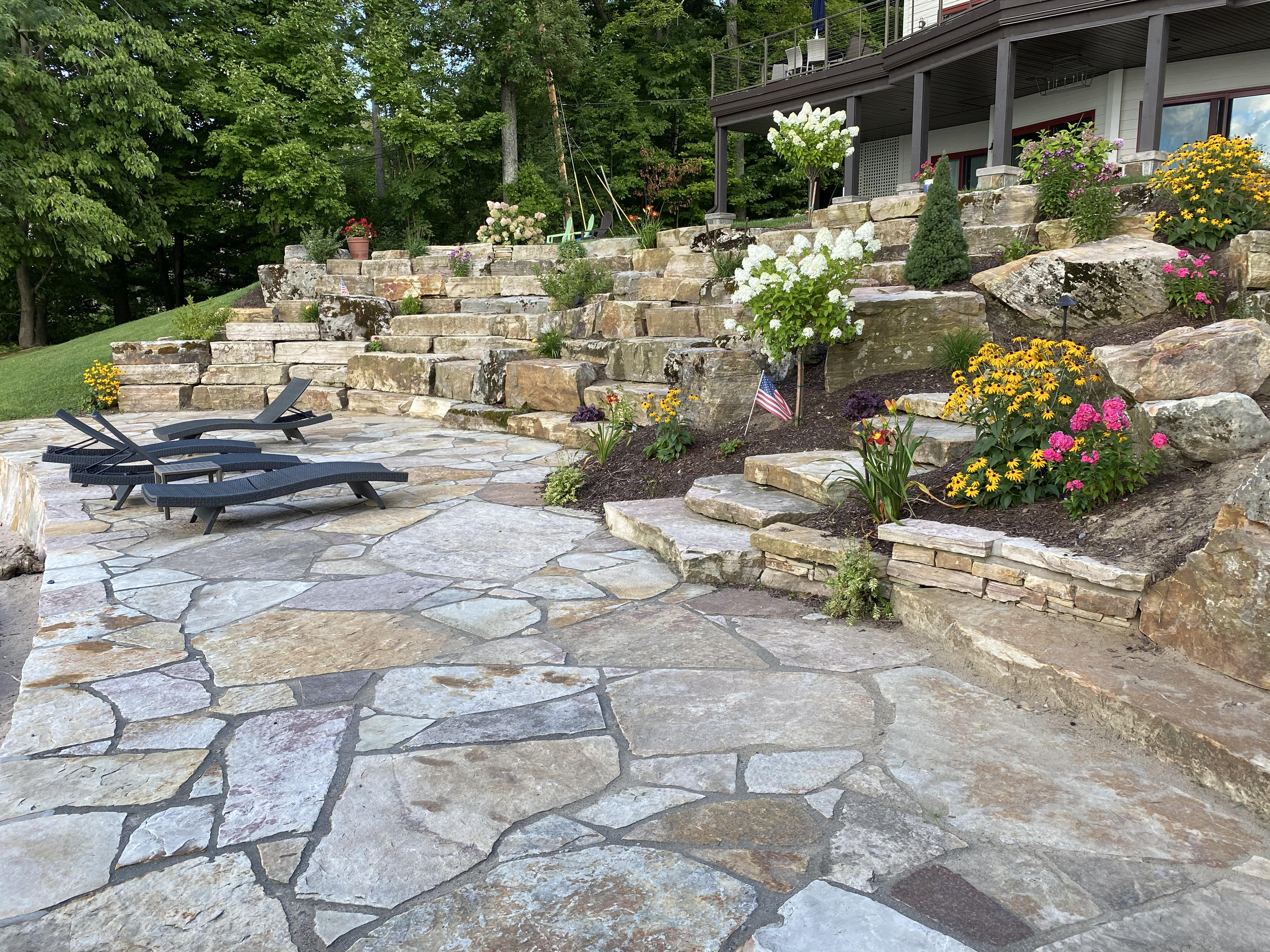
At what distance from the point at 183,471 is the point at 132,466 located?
652 mm

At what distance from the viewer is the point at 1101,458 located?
366cm

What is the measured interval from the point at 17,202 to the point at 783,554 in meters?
15.3

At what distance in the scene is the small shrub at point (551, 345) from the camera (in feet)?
32.0

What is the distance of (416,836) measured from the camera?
2291 mm

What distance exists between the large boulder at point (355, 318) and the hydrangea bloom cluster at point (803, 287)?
8.14 meters

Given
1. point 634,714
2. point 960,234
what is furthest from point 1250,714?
point 960,234

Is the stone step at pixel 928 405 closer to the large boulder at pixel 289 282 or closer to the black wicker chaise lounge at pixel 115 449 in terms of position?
the black wicker chaise lounge at pixel 115 449

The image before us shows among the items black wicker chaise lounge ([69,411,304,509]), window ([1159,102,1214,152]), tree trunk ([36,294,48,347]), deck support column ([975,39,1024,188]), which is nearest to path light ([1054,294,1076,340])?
black wicker chaise lounge ([69,411,304,509])

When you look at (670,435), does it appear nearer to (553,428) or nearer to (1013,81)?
(553,428)

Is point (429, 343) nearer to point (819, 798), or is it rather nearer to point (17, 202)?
point (17, 202)

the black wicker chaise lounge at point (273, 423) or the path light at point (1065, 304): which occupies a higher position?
the path light at point (1065, 304)

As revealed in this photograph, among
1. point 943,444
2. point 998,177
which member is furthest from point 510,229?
point 943,444

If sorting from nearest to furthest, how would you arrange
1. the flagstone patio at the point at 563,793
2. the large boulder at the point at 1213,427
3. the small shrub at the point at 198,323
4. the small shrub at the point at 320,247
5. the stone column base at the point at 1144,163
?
the flagstone patio at the point at 563,793
the large boulder at the point at 1213,427
the stone column base at the point at 1144,163
the small shrub at the point at 198,323
the small shrub at the point at 320,247

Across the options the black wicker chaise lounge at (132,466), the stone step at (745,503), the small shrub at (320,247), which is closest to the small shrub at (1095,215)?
the stone step at (745,503)
